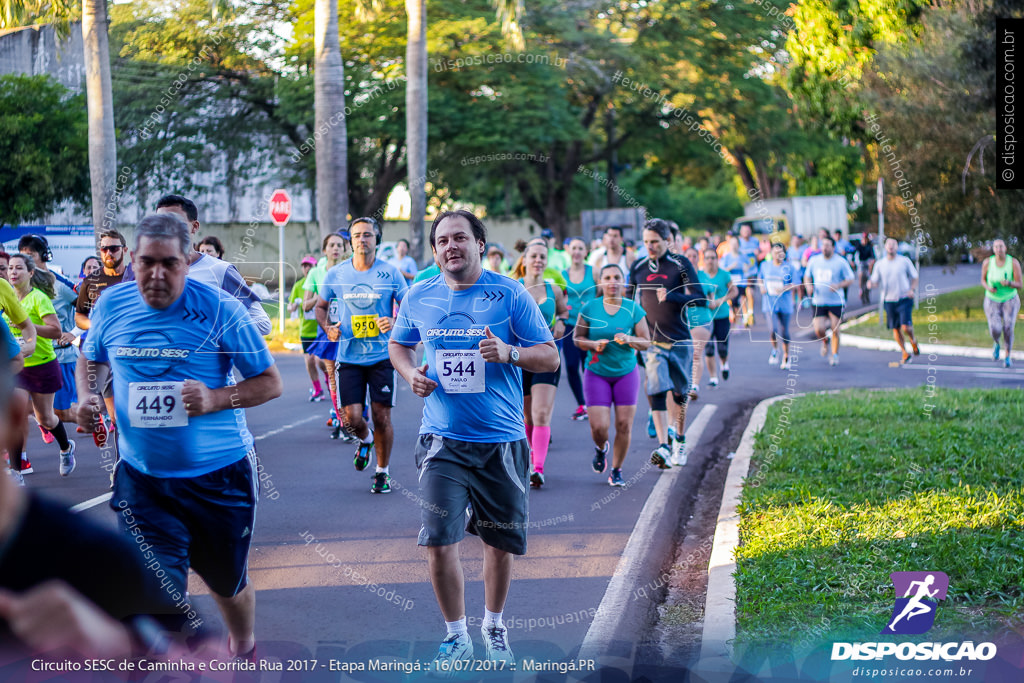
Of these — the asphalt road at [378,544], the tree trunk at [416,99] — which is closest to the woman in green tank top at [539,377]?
the asphalt road at [378,544]

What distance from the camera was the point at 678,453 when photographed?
30.8 feet

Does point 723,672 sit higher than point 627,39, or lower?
lower

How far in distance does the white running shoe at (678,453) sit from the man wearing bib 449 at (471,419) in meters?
4.74

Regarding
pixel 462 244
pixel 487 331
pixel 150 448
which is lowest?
pixel 150 448

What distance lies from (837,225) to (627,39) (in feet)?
37.9

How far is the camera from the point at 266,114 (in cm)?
3372

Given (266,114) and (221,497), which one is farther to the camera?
(266,114)

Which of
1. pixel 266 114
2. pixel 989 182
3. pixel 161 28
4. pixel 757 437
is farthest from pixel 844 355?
pixel 266 114

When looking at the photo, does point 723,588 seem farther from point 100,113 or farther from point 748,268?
point 748,268

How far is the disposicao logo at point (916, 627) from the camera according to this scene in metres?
4.49

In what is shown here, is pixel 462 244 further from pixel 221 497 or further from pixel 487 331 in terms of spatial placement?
pixel 221 497

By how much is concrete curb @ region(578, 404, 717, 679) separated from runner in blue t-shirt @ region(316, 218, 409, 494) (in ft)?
6.95

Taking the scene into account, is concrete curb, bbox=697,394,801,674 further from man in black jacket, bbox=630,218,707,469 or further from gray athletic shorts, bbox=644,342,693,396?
gray athletic shorts, bbox=644,342,693,396

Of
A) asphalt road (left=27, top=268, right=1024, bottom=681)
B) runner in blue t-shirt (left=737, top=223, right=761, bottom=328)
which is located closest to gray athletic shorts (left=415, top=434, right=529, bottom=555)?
asphalt road (left=27, top=268, right=1024, bottom=681)
